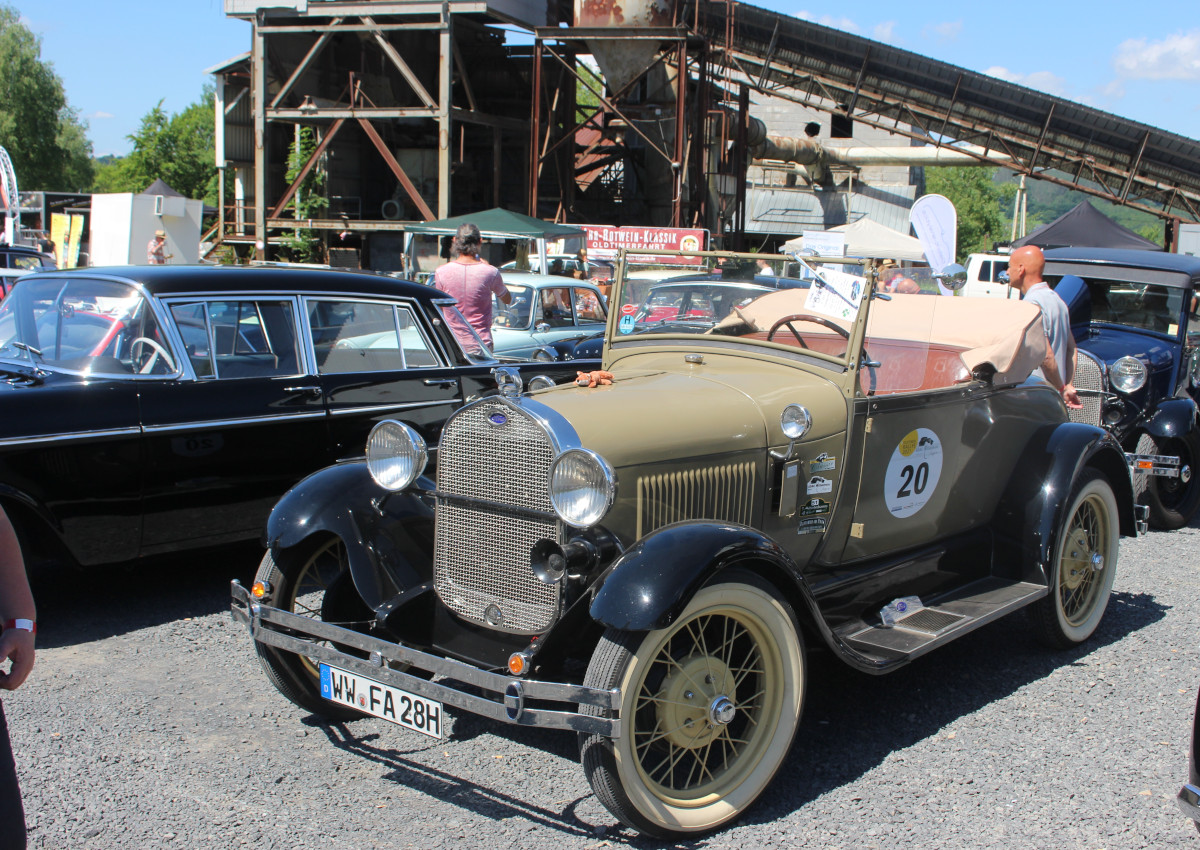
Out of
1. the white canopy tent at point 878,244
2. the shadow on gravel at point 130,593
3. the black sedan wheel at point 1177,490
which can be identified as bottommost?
the shadow on gravel at point 130,593

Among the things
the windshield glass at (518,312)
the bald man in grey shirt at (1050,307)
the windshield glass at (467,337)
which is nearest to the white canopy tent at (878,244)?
the windshield glass at (518,312)

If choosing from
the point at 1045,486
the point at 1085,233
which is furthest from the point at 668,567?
the point at 1085,233

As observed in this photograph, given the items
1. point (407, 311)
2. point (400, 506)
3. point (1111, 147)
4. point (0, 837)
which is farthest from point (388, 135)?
point (0, 837)

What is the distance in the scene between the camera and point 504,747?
355 cm

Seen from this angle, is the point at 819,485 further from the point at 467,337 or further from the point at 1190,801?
the point at 467,337

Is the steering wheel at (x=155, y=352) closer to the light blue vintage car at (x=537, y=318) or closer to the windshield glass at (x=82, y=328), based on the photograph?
the windshield glass at (x=82, y=328)

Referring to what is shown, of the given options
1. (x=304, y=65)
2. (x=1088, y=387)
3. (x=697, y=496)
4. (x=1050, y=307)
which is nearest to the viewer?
(x=697, y=496)

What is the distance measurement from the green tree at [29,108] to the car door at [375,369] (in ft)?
159

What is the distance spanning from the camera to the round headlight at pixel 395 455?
350cm

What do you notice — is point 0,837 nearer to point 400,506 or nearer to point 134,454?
point 400,506

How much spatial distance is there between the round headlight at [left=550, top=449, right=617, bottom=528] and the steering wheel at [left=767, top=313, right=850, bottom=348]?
4.62 feet

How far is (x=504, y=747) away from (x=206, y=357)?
2.58 meters

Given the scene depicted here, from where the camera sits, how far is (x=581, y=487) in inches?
116

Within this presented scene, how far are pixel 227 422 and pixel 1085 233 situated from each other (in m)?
17.6
